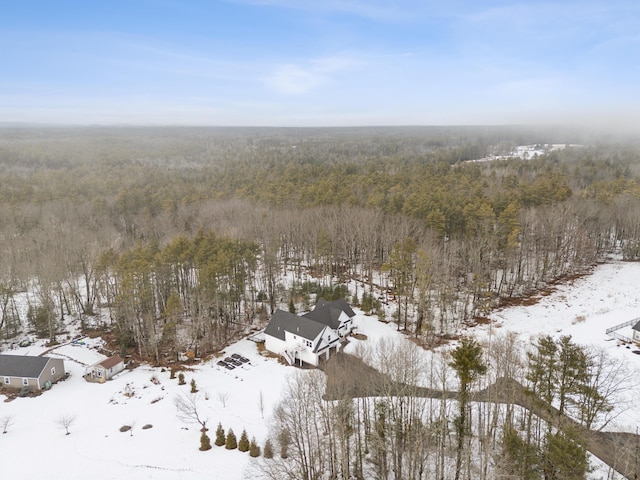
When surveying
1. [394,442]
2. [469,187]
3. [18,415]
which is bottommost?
[18,415]

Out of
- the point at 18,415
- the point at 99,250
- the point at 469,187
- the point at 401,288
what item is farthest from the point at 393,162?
the point at 18,415

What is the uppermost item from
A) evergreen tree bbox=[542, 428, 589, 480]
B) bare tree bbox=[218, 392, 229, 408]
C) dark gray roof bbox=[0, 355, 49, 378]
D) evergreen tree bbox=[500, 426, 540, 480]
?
evergreen tree bbox=[542, 428, 589, 480]

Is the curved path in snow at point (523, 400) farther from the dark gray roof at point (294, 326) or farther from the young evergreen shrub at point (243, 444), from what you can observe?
the young evergreen shrub at point (243, 444)

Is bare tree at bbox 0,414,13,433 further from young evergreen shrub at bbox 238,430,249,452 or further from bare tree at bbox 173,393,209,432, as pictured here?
young evergreen shrub at bbox 238,430,249,452

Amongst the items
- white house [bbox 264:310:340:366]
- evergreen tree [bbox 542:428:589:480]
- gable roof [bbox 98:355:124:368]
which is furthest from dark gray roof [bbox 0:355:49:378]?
evergreen tree [bbox 542:428:589:480]

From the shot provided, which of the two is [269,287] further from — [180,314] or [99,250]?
[99,250]
